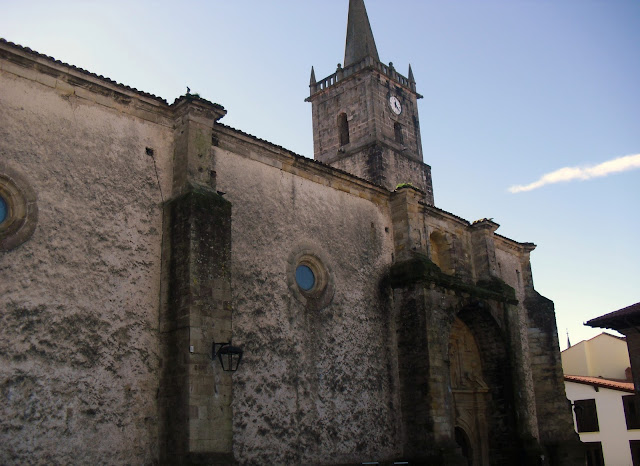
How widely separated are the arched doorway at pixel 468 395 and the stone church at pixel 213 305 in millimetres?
60

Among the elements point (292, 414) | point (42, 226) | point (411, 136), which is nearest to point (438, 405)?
point (292, 414)

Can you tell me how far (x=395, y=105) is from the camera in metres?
25.6

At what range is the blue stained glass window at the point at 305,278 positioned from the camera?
46.0ft

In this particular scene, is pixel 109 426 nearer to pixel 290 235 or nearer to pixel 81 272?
pixel 81 272

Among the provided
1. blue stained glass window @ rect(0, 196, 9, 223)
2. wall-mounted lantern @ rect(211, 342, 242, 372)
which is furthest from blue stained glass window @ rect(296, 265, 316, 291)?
blue stained glass window @ rect(0, 196, 9, 223)

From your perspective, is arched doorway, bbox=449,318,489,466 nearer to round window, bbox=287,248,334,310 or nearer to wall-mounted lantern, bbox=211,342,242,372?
round window, bbox=287,248,334,310

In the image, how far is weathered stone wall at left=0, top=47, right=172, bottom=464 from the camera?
922 cm

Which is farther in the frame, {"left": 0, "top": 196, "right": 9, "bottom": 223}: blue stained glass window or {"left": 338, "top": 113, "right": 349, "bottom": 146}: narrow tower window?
{"left": 338, "top": 113, "right": 349, "bottom": 146}: narrow tower window

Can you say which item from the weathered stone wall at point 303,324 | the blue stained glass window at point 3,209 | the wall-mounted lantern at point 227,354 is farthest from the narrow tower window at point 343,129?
the blue stained glass window at point 3,209

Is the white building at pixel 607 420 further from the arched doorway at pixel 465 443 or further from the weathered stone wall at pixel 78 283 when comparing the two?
the weathered stone wall at pixel 78 283

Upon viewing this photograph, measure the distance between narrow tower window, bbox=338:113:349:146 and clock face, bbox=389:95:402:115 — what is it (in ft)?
6.38

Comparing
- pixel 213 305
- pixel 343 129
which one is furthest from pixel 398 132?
pixel 213 305

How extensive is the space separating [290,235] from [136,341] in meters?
4.56

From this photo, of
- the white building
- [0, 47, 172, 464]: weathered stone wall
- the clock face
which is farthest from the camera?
the white building
